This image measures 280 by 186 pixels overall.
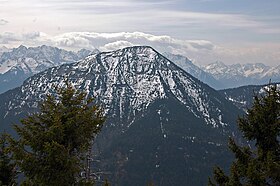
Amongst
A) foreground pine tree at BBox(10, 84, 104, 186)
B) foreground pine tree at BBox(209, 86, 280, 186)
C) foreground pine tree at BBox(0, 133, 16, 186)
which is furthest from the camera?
foreground pine tree at BBox(0, 133, 16, 186)

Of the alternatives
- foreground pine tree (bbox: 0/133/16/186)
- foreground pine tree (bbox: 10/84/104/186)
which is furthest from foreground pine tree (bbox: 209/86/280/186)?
foreground pine tree (bbox: 0/133/16/186)

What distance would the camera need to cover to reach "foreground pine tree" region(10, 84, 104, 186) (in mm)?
22156

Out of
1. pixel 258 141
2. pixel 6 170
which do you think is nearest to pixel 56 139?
pixel 6 170

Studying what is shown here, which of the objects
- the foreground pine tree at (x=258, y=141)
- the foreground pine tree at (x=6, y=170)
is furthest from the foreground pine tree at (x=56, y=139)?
the foreground pine tree at (x=258, y=141)

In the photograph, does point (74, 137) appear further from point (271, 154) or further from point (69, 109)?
point (271, 154)

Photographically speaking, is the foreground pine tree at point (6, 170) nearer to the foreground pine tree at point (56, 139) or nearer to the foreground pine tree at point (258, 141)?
the foreground pine tree at point (56, 139)

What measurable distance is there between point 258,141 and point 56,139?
512 inches

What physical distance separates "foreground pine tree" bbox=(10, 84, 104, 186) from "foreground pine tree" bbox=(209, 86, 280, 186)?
30.7 ft

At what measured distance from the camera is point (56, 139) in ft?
74.7

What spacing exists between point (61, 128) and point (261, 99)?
44.1ft

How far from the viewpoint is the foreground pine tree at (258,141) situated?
23734mm

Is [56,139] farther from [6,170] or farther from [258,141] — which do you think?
[258,141]

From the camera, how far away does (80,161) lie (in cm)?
2344

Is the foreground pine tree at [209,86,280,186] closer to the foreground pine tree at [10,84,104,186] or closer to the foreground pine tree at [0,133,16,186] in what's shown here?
the foreground pine tree at [10,84,104,186]
